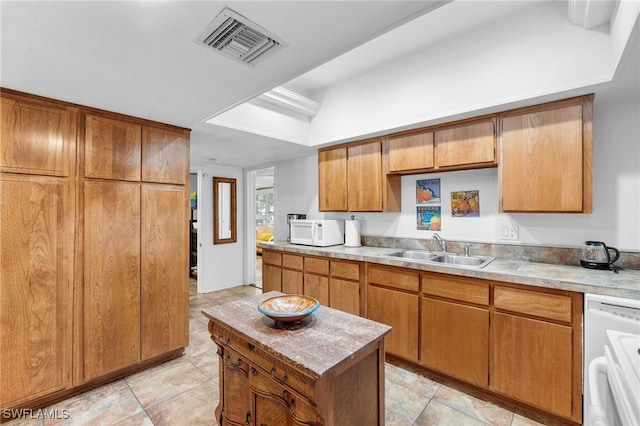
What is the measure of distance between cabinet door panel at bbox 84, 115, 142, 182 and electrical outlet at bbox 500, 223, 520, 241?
329 cm

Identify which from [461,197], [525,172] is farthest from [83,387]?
[525,172]

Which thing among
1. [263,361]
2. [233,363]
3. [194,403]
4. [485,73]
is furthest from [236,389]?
[485,73]

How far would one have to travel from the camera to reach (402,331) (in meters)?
2.59

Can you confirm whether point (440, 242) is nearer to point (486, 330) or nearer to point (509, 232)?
point (509, 232)

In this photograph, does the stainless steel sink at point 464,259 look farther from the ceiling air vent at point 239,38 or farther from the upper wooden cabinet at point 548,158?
the ceiling air vent at point 239,38

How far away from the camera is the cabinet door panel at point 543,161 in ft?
6.72

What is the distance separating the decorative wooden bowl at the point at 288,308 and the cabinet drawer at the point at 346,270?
1283 mm

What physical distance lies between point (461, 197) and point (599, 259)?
1.10 meters

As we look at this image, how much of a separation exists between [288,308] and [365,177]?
1.98m

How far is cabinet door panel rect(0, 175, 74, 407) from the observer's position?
1.90 meters

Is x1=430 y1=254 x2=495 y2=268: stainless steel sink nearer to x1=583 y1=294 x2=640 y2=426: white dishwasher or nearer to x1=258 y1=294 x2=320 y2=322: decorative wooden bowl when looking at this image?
x1=583 y1=294 x2=640 y2=426: white dishwasher

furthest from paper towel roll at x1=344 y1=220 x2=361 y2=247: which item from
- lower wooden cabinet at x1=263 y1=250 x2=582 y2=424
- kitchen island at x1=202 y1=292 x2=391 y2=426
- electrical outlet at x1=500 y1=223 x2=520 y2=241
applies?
kitchen island at x1=202 y1=292 x2=391 y2=426

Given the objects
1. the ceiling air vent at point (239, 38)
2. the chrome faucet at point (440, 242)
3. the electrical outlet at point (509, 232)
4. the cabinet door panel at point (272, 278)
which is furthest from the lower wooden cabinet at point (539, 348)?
the cabinet door panel at point (272, 278)

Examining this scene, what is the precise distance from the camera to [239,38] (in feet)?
4.69
